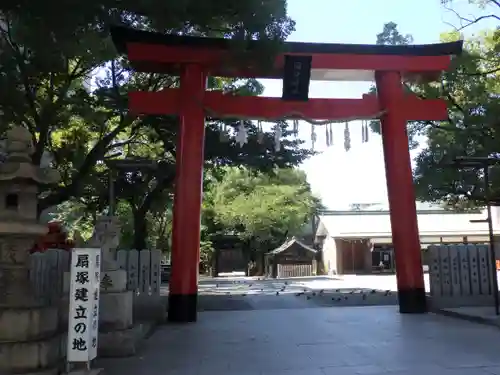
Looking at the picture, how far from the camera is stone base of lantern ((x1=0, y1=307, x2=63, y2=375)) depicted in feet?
18.0

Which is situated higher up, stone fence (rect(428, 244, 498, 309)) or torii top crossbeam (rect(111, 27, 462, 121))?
torii top crossbeam (rect(111, 27, 462, 121))

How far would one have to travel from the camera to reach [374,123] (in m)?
16.3

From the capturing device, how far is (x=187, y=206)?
1072cm

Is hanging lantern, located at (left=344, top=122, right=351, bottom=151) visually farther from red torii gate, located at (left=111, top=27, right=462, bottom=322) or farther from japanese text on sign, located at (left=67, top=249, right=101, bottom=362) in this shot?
japanese text on sign, located at (left=67, top=249, right=101, bottom=362)

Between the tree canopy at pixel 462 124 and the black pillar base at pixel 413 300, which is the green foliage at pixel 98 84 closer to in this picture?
the tree canopy at pixel 462 124

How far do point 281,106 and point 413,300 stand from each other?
5227mm

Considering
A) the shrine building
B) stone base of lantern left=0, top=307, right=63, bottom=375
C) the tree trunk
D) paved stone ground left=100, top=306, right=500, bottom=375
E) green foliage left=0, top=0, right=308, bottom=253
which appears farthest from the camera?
the shrine building

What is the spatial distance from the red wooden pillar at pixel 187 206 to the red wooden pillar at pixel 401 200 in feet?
14.0

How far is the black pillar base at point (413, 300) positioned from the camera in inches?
434

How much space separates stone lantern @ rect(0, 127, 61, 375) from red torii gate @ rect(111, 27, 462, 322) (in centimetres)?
462

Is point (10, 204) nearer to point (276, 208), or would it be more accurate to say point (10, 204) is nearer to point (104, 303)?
point (104, 303)

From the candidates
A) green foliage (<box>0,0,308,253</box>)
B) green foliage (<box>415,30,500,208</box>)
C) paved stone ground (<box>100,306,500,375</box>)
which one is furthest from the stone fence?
green foliage (<box>0,0,308,253</box>)

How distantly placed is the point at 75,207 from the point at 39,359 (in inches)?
699

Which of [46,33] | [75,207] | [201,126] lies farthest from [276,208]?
[46,33]
